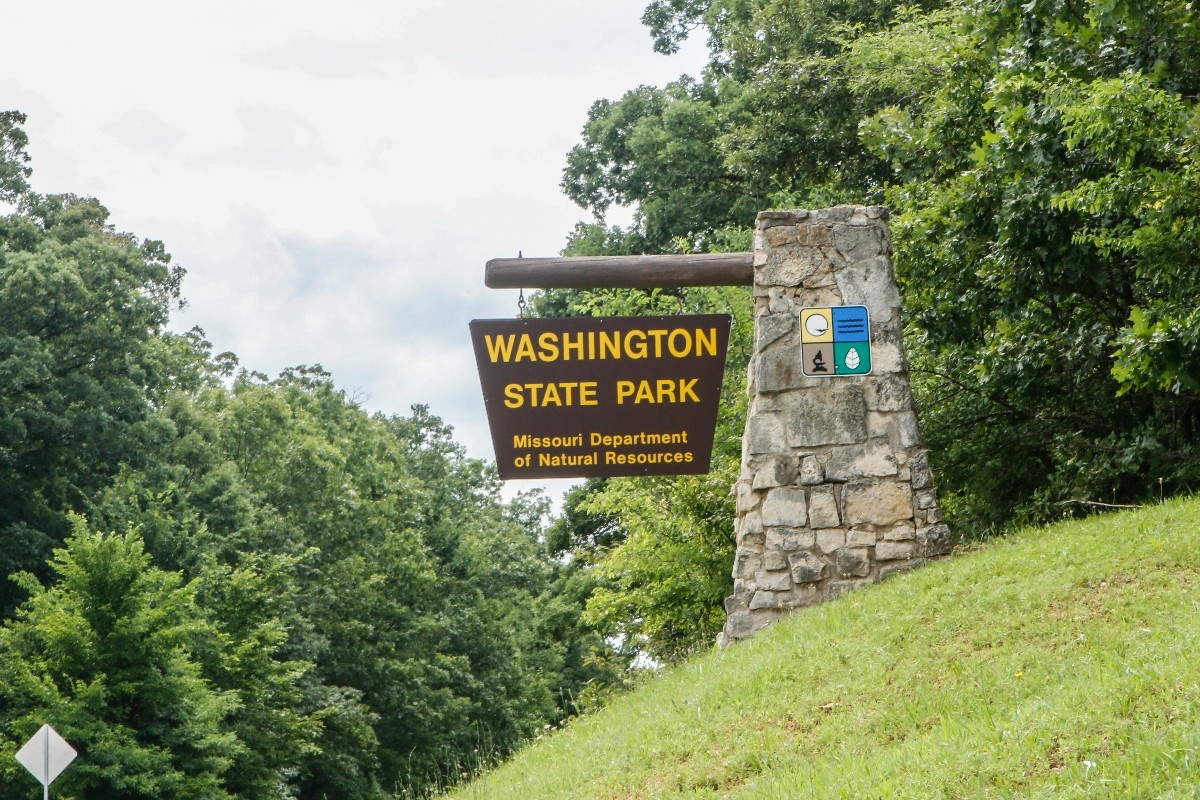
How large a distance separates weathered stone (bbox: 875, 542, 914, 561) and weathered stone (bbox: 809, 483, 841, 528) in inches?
16.3

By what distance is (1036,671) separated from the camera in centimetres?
723

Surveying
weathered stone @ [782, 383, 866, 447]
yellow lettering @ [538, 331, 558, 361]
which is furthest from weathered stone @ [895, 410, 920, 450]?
yellow lettering @ [538, 331, 558, 361]

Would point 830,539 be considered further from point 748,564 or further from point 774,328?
point 774,328

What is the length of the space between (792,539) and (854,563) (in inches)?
21.9

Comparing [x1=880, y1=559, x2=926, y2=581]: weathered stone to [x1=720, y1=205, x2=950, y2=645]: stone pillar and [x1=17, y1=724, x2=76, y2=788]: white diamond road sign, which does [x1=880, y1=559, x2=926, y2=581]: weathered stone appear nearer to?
[x1=720, y1=205, x2=950, y2=645]: stone pillar

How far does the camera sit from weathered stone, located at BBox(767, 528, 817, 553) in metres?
11.4

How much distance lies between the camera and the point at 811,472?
1141 centimetres

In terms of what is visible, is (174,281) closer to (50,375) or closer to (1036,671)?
(50,375)

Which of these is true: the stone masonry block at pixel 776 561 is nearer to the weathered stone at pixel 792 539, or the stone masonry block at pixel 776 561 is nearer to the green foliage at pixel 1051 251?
the weathered stone at pixel 792 539

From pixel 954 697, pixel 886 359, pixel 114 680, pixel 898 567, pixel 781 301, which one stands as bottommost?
pixel 114 680

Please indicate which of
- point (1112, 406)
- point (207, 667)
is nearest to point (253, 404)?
point (207, 667)

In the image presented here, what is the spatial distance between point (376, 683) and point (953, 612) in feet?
93.3

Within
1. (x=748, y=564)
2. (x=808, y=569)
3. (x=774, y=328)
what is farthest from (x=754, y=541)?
(x=774, y=328)

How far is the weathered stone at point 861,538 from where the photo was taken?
1134 cm
